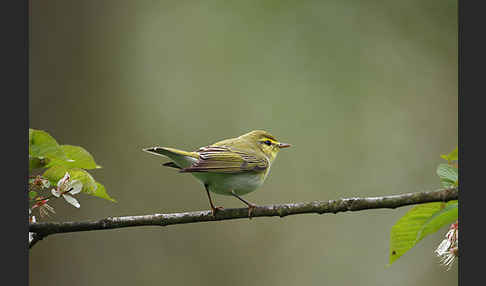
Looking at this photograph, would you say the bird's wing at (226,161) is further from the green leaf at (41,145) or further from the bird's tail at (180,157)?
the green leaf at (41,145)

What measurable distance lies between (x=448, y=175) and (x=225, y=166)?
6.50 feet

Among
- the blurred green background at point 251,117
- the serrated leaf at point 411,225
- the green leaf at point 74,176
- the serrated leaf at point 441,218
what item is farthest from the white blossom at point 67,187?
the blurred green background at point 251,117

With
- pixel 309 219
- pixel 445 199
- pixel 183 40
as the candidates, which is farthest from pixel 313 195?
pixel 445 199

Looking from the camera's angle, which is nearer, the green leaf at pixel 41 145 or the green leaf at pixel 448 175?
the green leaf at pixel 448 175

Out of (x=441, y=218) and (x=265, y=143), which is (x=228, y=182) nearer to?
(x=265, y=143)

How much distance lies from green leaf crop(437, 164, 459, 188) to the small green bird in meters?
1.63

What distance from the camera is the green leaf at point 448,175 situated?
6.50 feet

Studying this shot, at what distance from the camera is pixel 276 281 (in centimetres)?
709

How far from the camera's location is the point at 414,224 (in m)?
1.97

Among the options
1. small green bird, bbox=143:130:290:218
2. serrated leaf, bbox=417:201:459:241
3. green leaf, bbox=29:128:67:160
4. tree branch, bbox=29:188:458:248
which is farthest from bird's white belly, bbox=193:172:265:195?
serrated leaf, bbox=417:201:459:241

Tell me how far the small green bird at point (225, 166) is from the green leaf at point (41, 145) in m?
1.07

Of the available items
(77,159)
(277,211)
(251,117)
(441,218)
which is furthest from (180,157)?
(251,117)

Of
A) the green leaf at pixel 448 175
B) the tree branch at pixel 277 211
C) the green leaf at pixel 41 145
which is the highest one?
the green leaf at pixel 41 145

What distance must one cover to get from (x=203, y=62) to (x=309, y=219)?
3.57m
